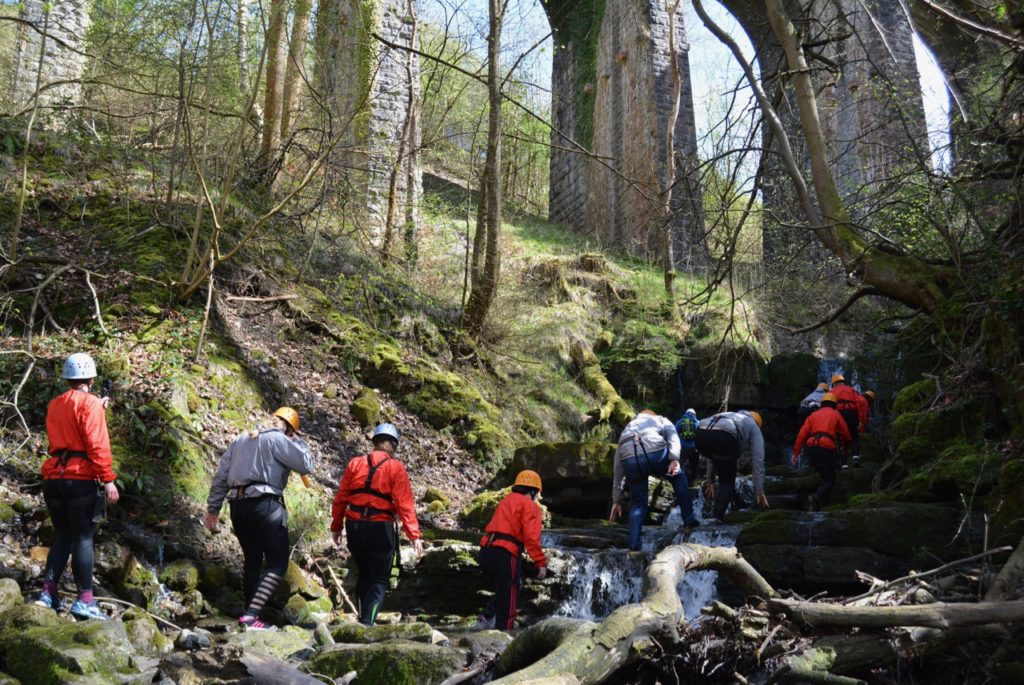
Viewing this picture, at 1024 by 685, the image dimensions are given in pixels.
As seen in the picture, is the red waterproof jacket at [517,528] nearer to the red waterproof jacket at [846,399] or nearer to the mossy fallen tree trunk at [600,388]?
the red waterproof jacket at [846,399]

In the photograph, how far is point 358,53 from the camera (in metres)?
15.5

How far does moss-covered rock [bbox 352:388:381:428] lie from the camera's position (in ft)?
41.8

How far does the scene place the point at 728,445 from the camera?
38.0ft

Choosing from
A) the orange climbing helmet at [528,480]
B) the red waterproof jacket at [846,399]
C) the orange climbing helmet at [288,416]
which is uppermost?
the red waterproof jacket at [846,399]

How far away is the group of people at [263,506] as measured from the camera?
23.1 ft

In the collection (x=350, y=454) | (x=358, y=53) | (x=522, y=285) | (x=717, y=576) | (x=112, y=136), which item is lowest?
(x=717, y=576)

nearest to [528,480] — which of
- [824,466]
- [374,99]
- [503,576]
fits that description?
[503,576]

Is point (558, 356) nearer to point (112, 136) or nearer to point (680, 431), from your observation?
point (680, 431)

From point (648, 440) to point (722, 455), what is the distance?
1.73 m

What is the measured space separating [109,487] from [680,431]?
825 centimetres

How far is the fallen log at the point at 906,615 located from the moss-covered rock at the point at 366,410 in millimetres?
8357

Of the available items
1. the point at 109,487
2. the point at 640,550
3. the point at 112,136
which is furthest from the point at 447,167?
the point at 109,487

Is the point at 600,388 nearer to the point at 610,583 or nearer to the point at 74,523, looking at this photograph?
the point at 610,583

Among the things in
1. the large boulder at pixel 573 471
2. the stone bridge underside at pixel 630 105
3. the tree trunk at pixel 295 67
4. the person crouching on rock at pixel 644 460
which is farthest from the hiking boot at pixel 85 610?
the stone bridge underside at pixel 630 105
